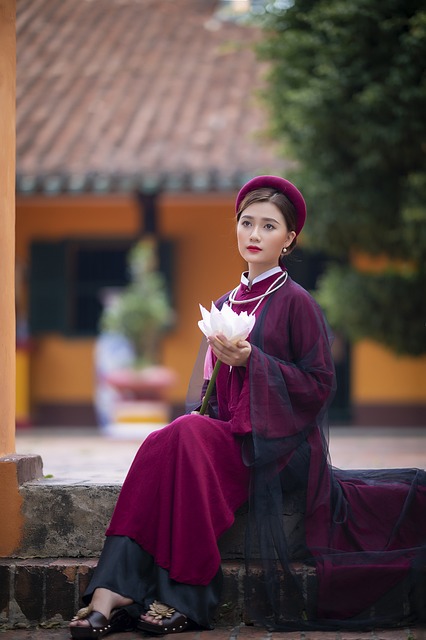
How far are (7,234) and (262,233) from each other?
3.61ft

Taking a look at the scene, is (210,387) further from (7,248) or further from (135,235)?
(135,235)

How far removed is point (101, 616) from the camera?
3.13 m

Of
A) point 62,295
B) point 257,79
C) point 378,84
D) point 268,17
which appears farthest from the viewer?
point 257,79

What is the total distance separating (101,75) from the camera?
12430mm

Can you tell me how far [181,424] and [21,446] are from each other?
528 centimetres

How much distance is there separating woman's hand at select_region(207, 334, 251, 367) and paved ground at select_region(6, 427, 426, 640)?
0.85 m

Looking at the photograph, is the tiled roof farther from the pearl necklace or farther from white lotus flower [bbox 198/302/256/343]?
white lotus flower [bbox 198/302/256/343]

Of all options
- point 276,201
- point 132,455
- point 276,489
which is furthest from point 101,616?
point 132,455

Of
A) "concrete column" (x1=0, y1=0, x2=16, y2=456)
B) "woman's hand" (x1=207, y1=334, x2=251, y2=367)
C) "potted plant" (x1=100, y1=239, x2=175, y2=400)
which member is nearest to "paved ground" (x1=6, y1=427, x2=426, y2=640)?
"concrete column" (x1=0, y1=0, x2=16, y2=456)

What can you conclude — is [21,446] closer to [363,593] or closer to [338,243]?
[338,243]

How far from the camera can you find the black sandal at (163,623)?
10.3 feet

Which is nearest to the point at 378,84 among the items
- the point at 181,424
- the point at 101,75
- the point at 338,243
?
the point at 338,243

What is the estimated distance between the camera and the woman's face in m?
3.49

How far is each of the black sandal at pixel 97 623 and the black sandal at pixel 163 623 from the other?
0.22 feet
